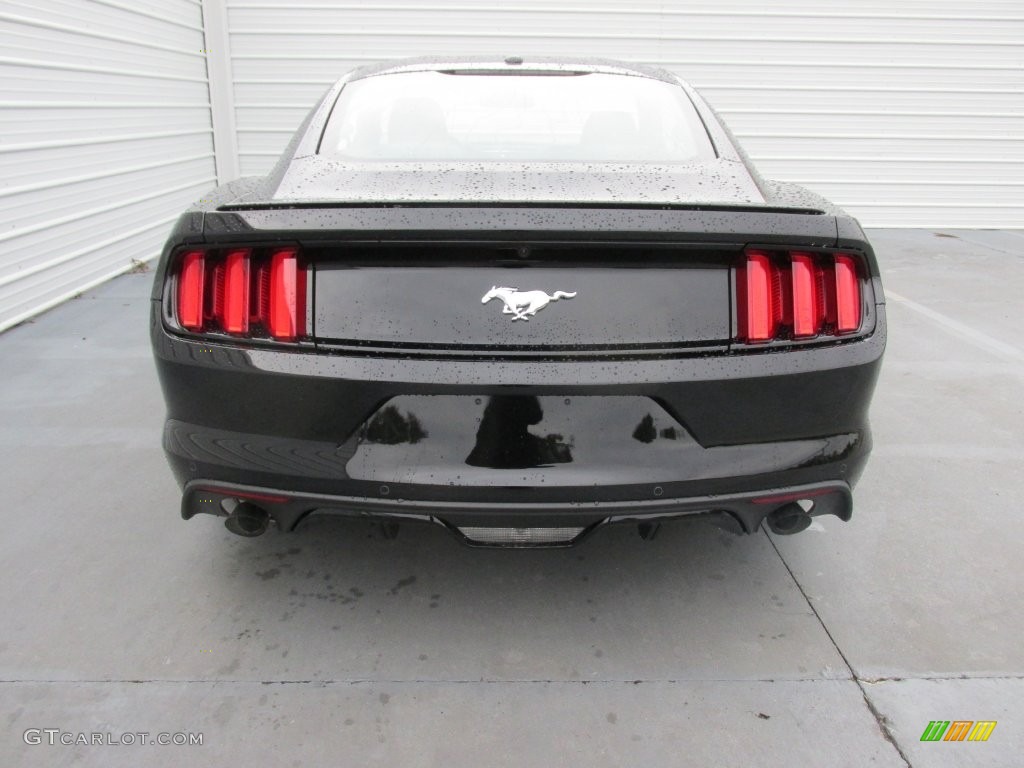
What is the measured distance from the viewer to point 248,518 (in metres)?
2.03

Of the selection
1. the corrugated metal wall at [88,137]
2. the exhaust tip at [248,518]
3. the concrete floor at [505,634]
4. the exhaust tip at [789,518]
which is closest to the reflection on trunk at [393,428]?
the exhaust tip at [248,518]

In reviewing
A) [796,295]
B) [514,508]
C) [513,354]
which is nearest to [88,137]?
[513,354]

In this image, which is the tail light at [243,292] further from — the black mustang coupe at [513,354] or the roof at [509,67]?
the roof at [509,67]

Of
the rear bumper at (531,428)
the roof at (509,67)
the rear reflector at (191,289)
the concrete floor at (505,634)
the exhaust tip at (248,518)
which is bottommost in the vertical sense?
the concrete floor at (505,634)

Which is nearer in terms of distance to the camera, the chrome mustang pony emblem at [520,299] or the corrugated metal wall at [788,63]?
the chrome mustang pony emblem at [520,299]

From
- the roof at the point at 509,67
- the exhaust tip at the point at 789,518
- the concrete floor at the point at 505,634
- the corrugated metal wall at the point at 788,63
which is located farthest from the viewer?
the corrugated metal wall at the point at 788,63

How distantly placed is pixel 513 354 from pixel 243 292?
67cm

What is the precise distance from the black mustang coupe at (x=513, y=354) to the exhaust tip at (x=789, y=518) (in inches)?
2.0

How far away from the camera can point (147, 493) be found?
2963mm

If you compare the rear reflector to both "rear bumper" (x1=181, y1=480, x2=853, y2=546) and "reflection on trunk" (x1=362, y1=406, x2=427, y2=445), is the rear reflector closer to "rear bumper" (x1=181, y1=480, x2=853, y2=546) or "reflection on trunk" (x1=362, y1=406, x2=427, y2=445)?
"rear bumper" (x1=181, y1=480, x2=853, y2=546)

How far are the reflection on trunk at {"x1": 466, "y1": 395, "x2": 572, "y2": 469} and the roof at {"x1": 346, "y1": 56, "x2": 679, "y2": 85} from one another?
5.67 ft

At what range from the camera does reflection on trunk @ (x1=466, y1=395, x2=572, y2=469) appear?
6.07 feet

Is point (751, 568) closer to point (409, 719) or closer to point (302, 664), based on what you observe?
point (409, 719)

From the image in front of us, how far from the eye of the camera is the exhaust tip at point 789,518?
2037 mm
